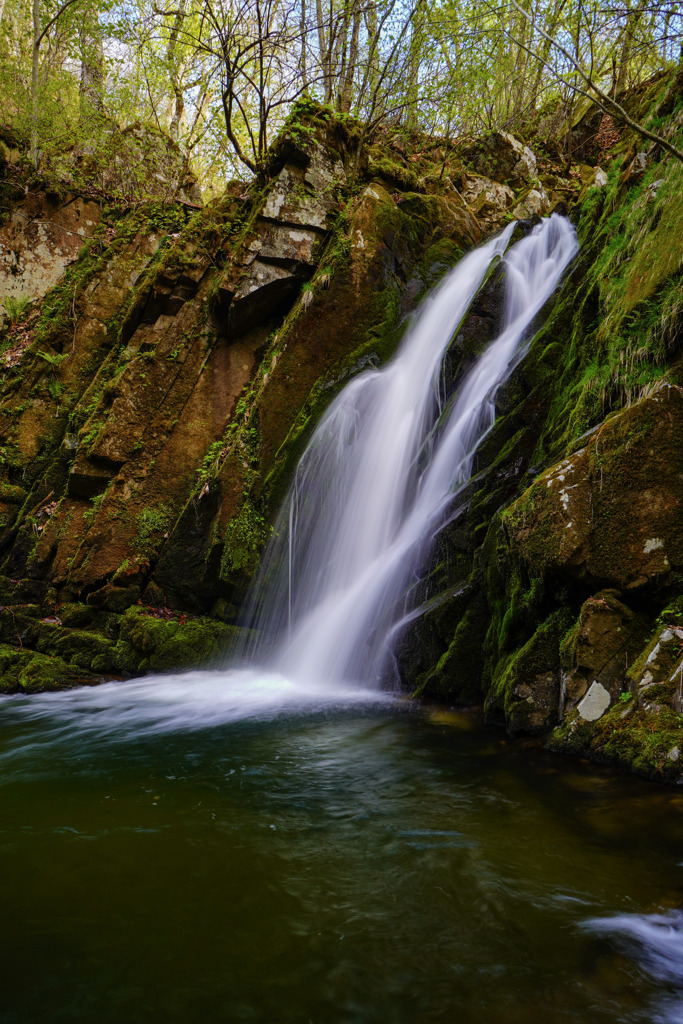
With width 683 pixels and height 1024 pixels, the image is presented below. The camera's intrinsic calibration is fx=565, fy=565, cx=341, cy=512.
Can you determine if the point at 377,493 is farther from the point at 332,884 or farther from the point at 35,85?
the point at 35,85

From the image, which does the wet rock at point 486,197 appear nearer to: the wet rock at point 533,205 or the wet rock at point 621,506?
the wet rock at point 533,205

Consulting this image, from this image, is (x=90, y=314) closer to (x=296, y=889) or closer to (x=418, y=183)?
(x=418, y=183)

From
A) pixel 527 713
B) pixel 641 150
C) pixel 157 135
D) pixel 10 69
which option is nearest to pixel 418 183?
pixel 641 150

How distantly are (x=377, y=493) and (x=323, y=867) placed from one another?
5.64m

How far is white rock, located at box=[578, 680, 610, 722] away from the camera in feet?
13.3

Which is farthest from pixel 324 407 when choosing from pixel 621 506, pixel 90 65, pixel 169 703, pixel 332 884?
pixel 90 65

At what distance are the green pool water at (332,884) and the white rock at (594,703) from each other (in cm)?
44

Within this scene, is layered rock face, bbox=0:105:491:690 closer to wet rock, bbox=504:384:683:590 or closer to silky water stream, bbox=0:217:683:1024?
silky water stream, bbox=0:217:683:1024

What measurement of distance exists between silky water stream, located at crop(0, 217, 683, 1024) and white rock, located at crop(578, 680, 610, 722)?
41 cm

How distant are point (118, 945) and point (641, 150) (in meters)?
9.67

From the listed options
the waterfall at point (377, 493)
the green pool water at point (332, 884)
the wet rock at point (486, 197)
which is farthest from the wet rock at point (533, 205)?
the green pool water at point (332, 884)

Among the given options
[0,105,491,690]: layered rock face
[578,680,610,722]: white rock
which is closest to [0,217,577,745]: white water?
[0,105,491,690]: layered rock face

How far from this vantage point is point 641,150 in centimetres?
749

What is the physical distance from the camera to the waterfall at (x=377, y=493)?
22.6ft
